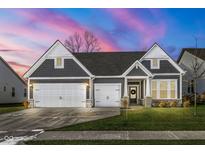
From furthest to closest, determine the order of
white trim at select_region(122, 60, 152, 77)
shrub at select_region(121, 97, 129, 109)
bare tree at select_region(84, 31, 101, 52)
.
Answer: bare tree at select_region(84, 31, 101, 52), white trim at select_region(122, 60, 152, 77), shrub at select_region(121, 97, 129, 109)

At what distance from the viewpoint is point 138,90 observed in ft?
99.1

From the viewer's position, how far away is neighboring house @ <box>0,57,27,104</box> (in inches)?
1385

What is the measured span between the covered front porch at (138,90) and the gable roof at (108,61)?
1.43m

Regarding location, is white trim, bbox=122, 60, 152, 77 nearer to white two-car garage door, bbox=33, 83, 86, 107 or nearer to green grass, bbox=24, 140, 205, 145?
white two-car garage door, bbox=33, 83, 86, 107

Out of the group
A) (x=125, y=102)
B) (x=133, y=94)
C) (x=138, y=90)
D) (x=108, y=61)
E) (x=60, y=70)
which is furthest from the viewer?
(x=133, y=94)

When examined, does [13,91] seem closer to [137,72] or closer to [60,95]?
[60,95]

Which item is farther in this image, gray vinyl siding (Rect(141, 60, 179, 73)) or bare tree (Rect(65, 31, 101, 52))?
bare tree (Rect(65, 31, 101, 52))

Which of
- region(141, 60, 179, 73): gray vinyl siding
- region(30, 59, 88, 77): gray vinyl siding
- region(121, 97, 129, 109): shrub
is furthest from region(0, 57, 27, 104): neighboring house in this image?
region(141, 60, 179, 73): gray vinyl siding

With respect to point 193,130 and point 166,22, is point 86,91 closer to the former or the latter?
point 166,22

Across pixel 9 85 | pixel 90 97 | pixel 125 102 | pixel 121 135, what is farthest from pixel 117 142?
pixel 9 85

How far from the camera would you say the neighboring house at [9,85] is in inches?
1385

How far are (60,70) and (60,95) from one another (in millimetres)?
2081

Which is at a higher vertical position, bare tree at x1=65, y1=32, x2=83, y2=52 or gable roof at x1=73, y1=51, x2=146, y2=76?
bare tree at x1=65, y1=32, x2=83, y2=52

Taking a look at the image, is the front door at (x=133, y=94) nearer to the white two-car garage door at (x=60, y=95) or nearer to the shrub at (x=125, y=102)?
the shrub at (x=125, y=102)
